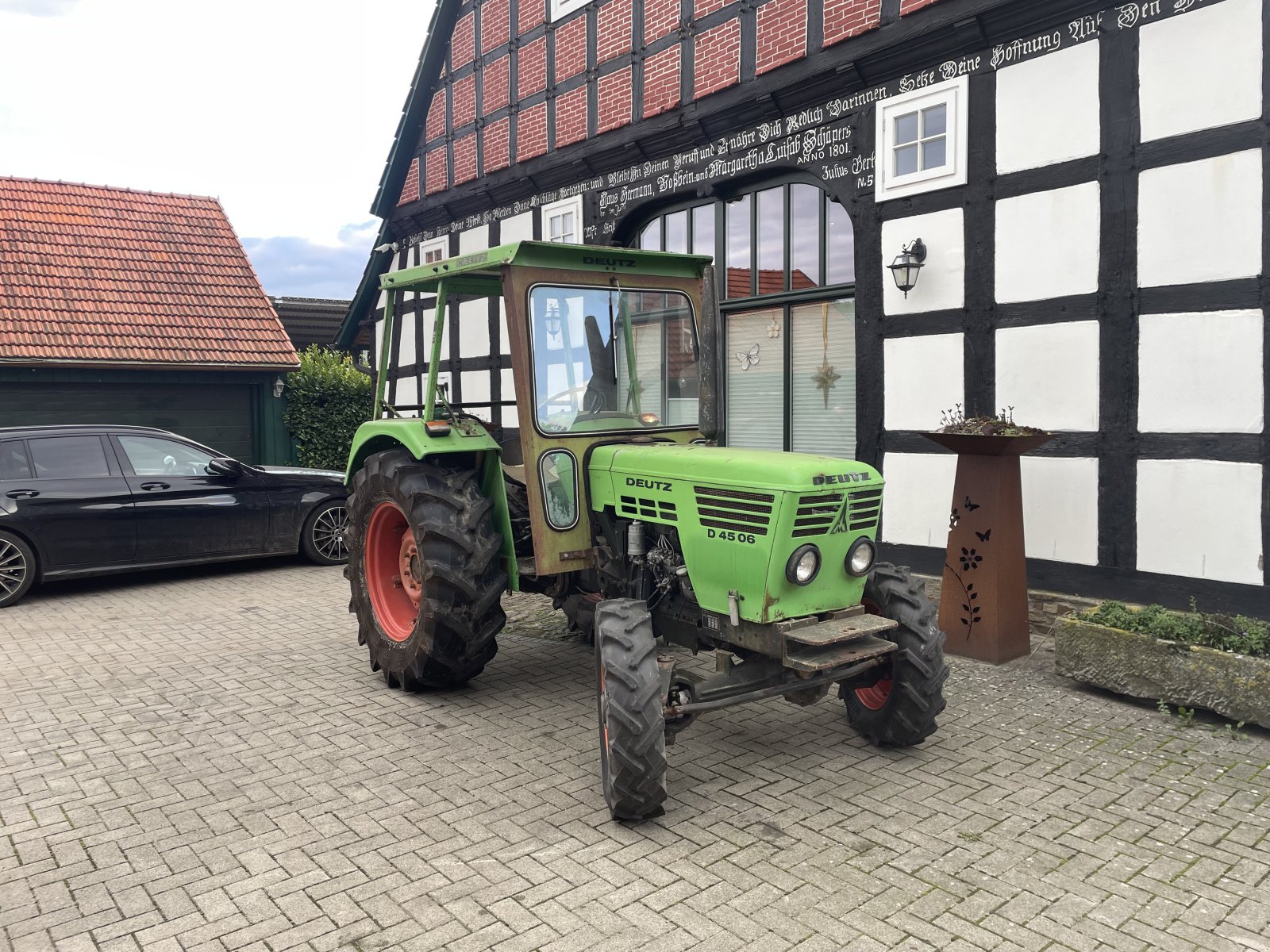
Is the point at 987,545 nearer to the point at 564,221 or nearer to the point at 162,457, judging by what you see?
the point at 564,221

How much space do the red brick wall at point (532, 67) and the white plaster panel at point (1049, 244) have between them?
649 cm

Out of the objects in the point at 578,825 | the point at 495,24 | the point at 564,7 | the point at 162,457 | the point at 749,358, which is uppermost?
the point at 495,24

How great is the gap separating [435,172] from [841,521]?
11.0m

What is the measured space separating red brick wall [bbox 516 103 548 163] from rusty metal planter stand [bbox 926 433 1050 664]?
23.6 feet

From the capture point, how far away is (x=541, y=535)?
17.0ft

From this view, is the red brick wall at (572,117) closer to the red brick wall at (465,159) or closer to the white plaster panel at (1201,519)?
the red brick wall at (465,159)

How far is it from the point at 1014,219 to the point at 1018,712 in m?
3.73

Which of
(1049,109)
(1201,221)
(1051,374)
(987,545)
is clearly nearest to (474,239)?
(1049,109)


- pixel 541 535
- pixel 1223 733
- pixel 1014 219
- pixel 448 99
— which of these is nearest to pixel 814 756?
pixel 541 535

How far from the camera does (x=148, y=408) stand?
1384 centimetres

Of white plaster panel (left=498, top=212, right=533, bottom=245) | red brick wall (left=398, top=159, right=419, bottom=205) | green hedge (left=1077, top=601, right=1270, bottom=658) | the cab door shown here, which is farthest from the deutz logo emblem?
red brick wall (left=398, top=159, right=419, bottom=205)

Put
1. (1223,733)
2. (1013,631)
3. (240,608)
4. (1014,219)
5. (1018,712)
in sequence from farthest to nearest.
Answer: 1. (240,608)
2. (1014,219)
3. (1013,631)
4. (1018,712)
5. (1223,733)

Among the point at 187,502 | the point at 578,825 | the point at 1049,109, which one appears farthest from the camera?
the point at 187,502

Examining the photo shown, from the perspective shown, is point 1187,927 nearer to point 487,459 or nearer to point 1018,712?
point 1018,712
